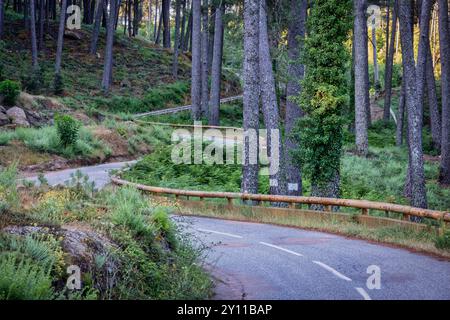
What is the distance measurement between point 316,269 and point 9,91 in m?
25.9

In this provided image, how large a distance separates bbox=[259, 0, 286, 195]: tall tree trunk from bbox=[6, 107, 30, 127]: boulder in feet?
52.8

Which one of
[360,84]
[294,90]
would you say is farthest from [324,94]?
[360,84]

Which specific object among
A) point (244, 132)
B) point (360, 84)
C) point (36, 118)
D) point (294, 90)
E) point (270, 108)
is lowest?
point (244, 132)

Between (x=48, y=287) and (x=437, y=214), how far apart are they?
33.9 ft

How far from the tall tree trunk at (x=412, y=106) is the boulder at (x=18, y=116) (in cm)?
2125

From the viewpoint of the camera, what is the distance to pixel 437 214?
1412 centimetres

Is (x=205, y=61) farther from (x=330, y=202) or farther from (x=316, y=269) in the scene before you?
(x=316, y=269)

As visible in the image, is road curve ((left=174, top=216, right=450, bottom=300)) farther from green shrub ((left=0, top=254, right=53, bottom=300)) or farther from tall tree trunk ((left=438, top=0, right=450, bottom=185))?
tall tree trunk ((left=438, top=0, right=450, bottom=185))

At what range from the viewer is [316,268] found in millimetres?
11773

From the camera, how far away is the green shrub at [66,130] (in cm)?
3009

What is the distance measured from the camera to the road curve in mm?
9688
